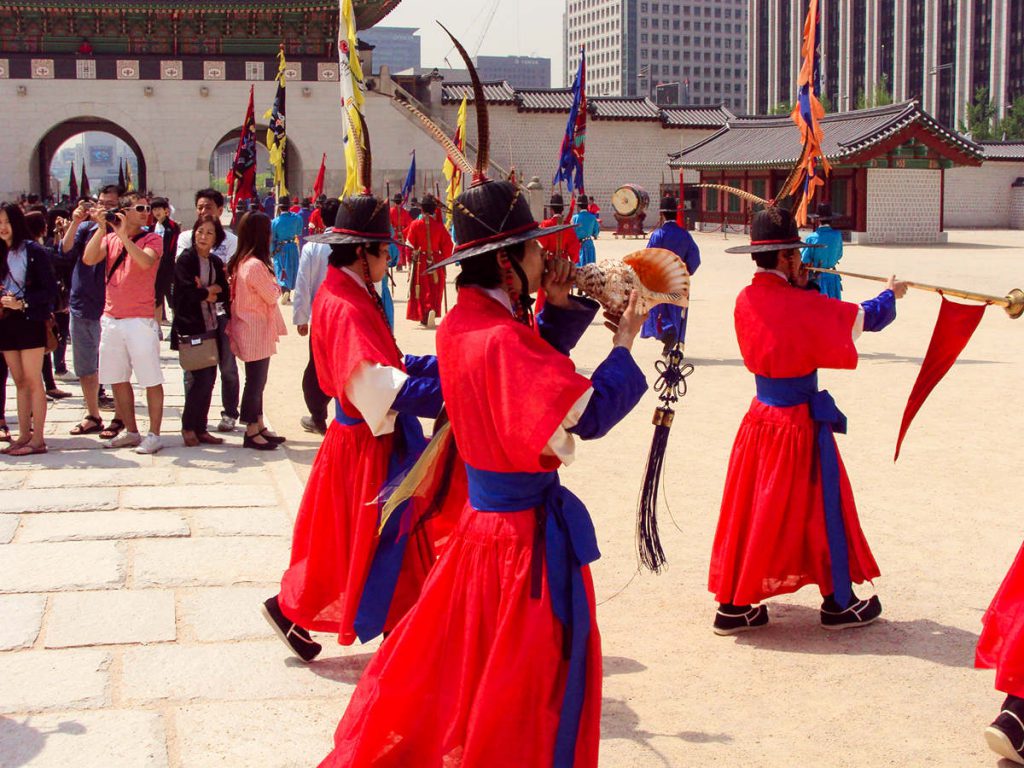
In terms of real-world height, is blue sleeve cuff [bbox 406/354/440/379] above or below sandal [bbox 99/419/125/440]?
above

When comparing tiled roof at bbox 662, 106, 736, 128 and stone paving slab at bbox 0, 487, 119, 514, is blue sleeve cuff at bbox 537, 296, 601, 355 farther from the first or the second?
tiled roof at bbox 662, 106, 736, 128

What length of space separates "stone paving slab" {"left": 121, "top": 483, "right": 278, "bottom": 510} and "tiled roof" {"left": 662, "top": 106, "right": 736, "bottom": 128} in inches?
1357

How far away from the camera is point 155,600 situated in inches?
177

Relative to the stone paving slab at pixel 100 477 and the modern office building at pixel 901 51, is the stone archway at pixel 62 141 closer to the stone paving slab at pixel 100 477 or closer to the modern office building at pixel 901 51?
the stone paving slab at pixel 100 477

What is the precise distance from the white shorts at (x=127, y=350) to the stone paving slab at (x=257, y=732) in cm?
368

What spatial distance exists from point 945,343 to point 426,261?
31.4 ft

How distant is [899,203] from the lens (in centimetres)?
2812

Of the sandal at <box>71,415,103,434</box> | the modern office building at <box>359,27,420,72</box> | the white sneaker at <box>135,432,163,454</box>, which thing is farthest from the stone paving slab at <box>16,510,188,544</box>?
the modern office building at <box>359,27,420,72</box>

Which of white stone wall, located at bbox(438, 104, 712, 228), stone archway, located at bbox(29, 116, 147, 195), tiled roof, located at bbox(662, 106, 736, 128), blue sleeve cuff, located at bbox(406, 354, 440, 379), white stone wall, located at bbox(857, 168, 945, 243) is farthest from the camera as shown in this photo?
tiled roof, located at bbox(662, 106, 736, 128)

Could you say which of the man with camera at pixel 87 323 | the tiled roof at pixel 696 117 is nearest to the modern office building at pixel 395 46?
the tiled roof at pixel 696 117

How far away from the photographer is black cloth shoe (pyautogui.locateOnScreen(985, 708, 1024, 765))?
10.1 feet

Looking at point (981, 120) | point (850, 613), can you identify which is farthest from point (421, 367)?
point (981, 120)

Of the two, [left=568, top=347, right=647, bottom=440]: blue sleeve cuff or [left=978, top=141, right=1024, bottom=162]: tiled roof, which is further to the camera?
[left=978, top=141, right=1024, bottom=162]: tiled roof

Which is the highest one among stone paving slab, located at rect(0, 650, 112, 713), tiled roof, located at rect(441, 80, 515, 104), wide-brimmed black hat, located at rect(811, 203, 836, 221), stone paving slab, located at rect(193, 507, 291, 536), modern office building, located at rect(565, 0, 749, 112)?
modern office building, located at rect(565, 0, 749, 112)
